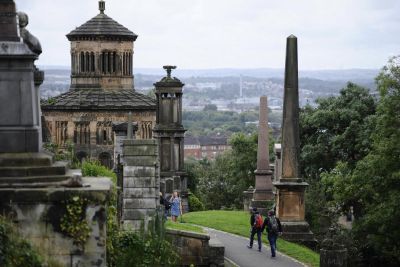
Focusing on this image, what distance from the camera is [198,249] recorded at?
2441cm

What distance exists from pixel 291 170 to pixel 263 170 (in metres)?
8.04

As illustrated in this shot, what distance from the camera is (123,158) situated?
72.2 feet

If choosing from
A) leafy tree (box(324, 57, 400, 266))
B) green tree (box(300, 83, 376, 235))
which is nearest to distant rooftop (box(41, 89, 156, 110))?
green tree (box(300, 83, 376, 235))

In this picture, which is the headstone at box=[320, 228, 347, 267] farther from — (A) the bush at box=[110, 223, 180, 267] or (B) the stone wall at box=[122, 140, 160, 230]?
(A) the bush at box=[110, 223, 180, 267]

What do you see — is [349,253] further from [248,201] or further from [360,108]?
[360,108]

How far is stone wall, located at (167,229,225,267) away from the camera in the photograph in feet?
79.3

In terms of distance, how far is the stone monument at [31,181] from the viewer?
1420cm

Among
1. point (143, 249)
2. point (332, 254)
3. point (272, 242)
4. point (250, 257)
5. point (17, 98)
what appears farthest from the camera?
point (272, 242)

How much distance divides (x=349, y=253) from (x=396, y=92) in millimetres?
7237

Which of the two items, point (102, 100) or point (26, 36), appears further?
point (102, 100)

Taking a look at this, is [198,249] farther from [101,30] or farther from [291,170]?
[101,30]

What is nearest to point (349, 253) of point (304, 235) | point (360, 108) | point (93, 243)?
point (304, 235)

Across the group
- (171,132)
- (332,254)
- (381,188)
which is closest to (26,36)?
(332,254)

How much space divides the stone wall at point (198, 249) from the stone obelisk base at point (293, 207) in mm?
7872
